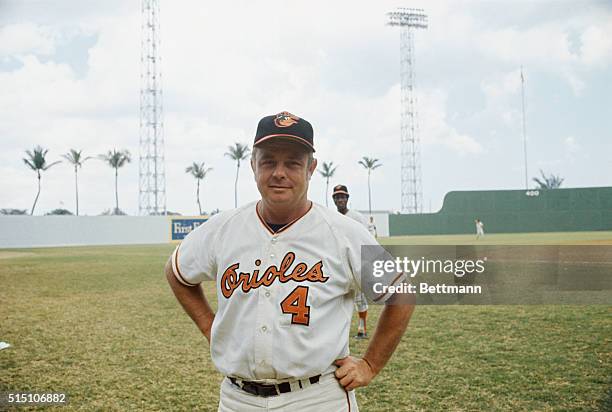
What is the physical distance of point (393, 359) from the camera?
5965 mm

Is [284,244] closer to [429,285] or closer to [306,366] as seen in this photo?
[306,366]

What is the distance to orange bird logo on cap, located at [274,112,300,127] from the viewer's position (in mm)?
2092

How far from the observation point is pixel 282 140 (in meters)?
2.08

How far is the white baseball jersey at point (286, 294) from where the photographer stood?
1.96 metres

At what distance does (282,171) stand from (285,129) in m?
0.16

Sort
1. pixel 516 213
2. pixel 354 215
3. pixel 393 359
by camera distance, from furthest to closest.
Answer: pixel 516 213 < pixel 354 215 < pixel 393 359

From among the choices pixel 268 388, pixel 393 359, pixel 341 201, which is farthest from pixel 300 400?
pixel 341 201

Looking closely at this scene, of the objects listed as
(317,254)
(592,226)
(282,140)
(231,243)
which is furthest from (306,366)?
(592,226)

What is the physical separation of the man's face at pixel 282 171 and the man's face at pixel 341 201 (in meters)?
5.00

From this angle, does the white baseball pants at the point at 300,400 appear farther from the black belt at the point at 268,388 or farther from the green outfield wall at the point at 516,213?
the green outfield wall at the point at 516,213

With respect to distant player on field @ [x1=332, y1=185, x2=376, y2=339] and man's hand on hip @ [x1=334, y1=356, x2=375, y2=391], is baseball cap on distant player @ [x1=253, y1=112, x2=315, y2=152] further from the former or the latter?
distant player on field @ [x1=332, y1=185, x2=376, y2=339]

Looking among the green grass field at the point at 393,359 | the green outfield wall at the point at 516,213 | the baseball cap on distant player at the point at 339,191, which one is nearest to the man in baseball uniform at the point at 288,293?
the green grass field at the point at 393,359

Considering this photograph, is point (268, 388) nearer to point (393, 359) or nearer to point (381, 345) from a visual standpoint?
point (381, 345)

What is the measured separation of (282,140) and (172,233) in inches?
1447
